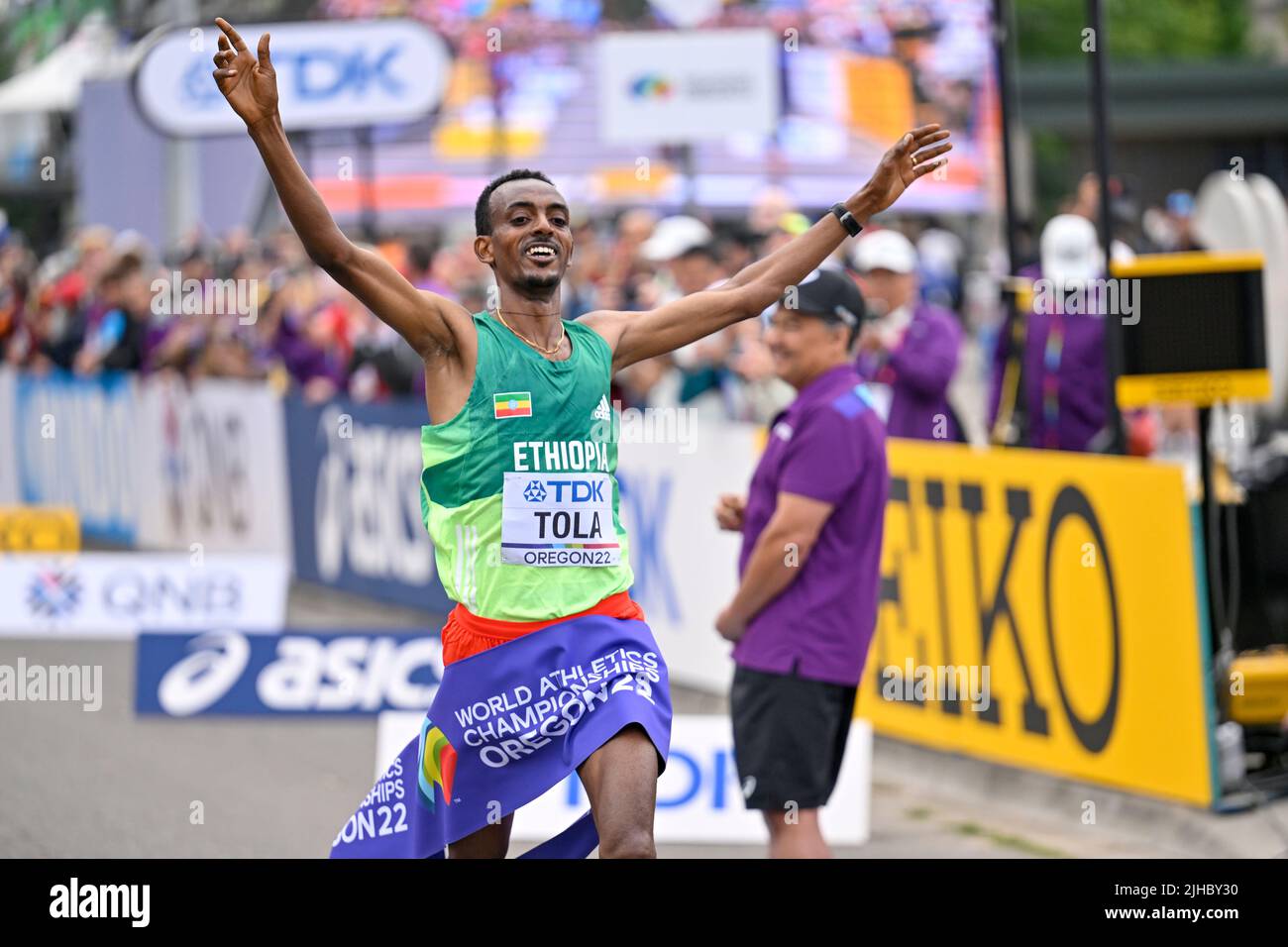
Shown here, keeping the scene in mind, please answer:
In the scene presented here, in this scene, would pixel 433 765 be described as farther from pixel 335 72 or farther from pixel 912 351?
pixel 335 72

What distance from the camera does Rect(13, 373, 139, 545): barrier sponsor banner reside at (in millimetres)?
17344

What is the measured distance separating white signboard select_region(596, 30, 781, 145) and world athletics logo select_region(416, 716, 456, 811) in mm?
9567

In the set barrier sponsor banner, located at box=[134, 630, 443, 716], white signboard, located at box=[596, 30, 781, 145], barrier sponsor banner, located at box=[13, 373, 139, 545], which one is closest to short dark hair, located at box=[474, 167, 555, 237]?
barrier sponsor banner, located at box=[134, 630, 443, 716]

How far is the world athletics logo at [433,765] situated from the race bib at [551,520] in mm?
497

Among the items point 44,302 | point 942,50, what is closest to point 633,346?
point 44,302

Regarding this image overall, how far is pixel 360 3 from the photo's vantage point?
3441 cm

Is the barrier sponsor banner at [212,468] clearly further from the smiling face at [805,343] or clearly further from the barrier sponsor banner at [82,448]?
the smiling face at [805,343]

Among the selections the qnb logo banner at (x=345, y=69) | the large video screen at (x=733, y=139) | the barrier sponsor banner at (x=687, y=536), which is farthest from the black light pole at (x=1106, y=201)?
the large video screen at (x=733, y=139)

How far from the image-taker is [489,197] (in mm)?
5461

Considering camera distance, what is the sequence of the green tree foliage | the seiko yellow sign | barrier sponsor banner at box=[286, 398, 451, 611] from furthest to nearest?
the green tree foliage < barrier sponsor banner at box=[286, 398, 451, 611] < the seiko yellow sign

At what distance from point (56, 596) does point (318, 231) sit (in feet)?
26.2

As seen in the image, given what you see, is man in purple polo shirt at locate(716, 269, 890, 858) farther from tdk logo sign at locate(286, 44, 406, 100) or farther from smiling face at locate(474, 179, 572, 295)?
tdk logo sign at locate(286, 44, 406, 100)

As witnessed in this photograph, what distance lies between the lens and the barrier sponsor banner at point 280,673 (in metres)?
9.89
